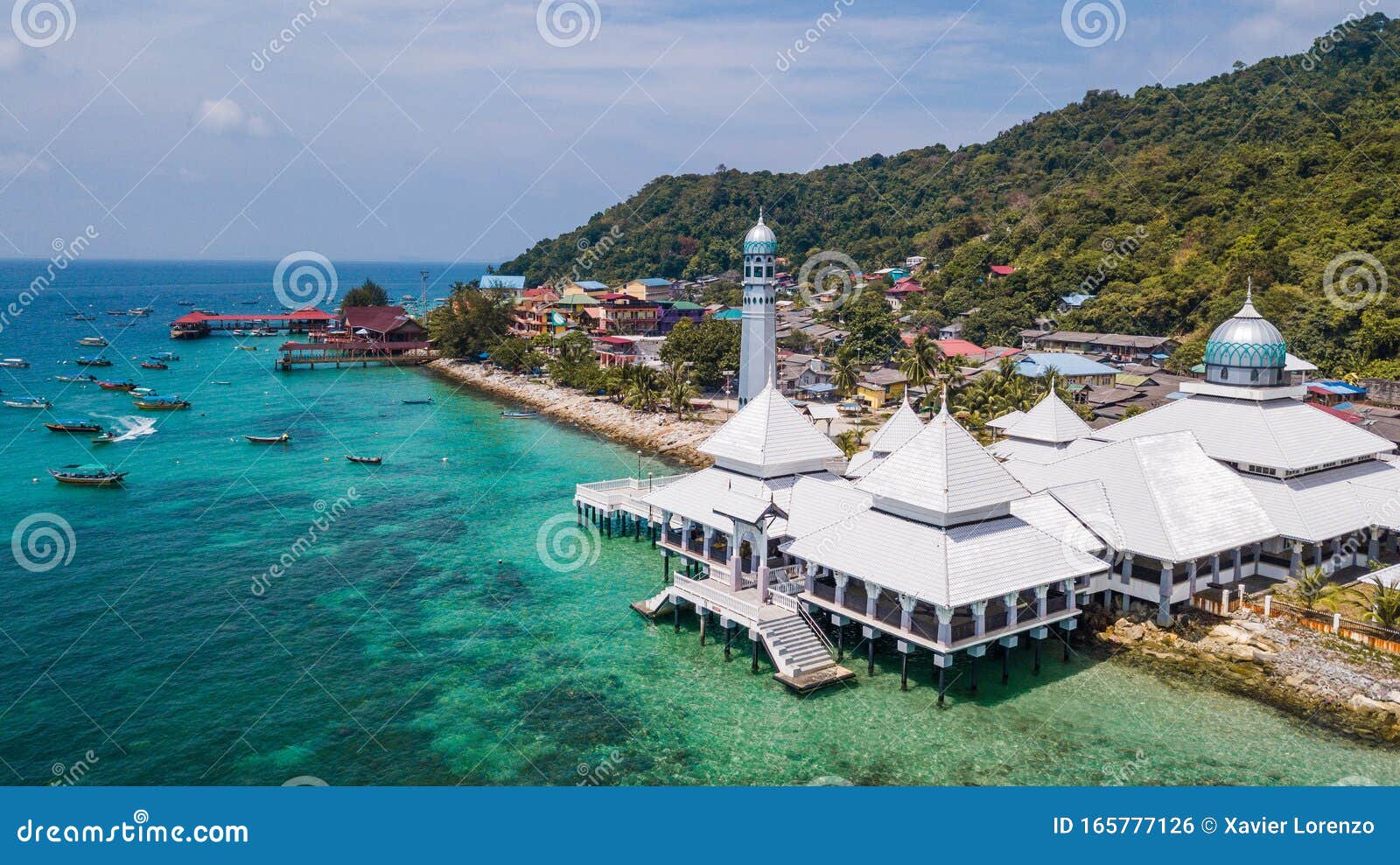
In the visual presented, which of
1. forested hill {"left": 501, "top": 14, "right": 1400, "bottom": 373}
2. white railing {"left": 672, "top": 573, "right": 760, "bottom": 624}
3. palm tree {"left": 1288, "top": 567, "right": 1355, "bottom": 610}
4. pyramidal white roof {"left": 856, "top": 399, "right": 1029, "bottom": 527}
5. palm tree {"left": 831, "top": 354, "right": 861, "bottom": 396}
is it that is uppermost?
forested hill {"left": 501, "top": 14, "right": 1400, "bottom": 373}

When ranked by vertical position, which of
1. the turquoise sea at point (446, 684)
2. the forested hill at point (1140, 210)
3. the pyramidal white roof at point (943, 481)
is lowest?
the turquoise sea at point (446, 684)

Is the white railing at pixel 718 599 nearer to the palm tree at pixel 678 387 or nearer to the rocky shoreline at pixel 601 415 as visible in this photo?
the rocky shoreline at pixel 601 415

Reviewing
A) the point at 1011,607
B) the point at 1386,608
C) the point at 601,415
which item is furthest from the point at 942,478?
the point at 601,415

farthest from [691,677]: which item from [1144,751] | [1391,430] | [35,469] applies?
[35,469]

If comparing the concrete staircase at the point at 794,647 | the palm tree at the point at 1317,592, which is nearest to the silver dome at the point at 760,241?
the concrete staircase at the point at 794,647

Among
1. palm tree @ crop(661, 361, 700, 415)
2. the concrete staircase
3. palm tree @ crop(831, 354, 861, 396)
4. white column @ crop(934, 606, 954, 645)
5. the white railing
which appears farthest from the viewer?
palm tree @ crop(831, 354, 861, 396)

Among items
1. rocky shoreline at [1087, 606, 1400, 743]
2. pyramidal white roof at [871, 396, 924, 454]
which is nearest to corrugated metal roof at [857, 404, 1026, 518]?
rocky shoreline at [1087, 606, 1400, 743]

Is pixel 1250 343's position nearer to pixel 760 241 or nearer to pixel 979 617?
pixel 979 617

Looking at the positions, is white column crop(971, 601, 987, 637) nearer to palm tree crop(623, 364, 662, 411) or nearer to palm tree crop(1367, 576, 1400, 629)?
palm tree crop(1367, 576, 1400, 629)
